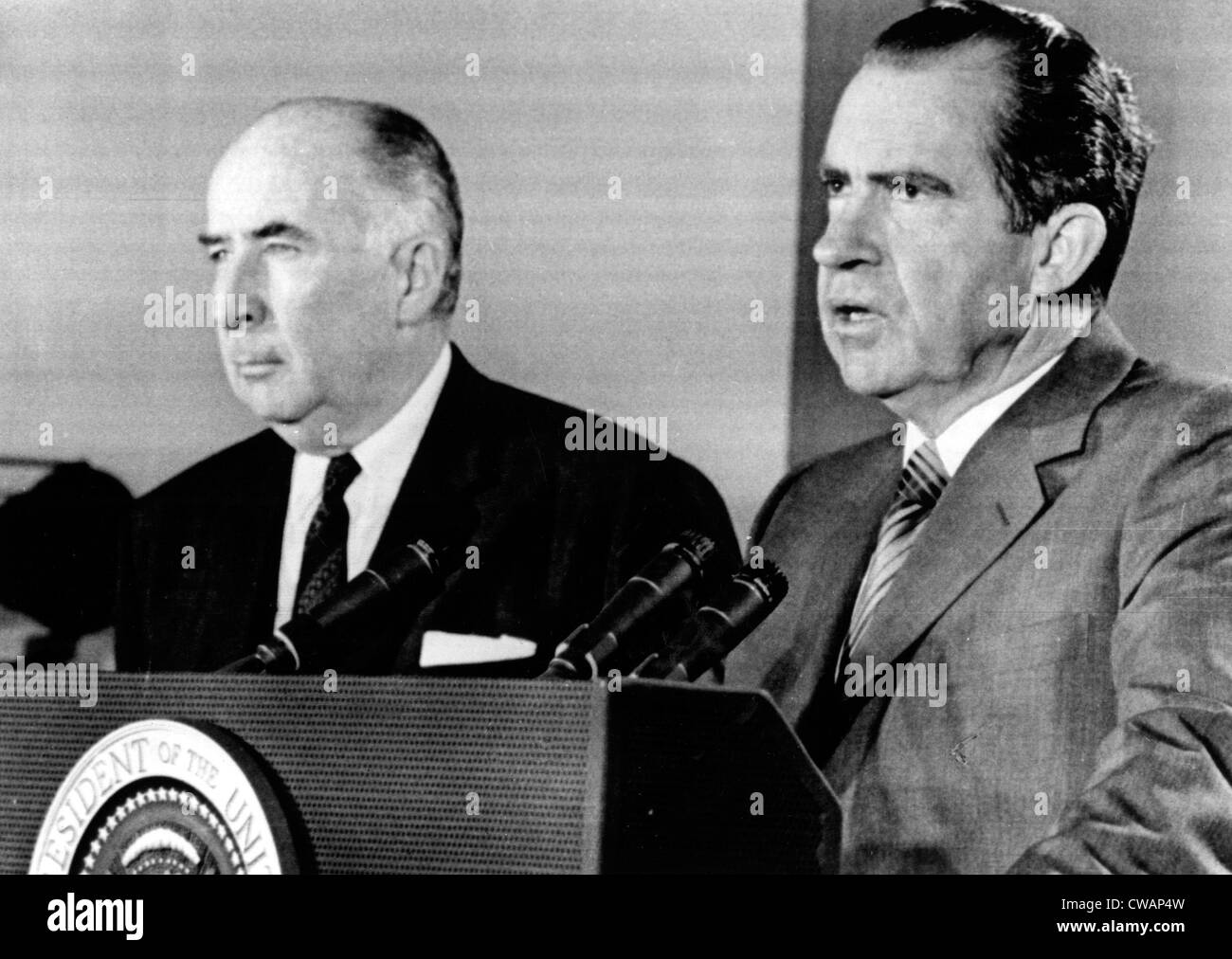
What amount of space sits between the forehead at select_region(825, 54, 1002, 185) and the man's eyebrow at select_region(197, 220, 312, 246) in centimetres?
115

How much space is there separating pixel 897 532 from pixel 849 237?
22.4 inches

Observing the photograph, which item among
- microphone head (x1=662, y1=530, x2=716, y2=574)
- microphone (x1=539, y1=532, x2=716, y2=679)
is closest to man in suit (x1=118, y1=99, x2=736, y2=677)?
microphone head (x1=662, y1=530, x2=716, y2=574)

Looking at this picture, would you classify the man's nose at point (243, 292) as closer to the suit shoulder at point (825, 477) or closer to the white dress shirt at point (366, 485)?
the white dress shirt at point (366, 485)

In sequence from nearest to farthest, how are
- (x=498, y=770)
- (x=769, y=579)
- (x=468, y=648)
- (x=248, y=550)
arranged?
(x=498, y=770) → (x=769, y=579) → (x=468, y=648) → (x=248, y=550)

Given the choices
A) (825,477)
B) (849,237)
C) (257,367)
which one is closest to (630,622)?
(825,477)

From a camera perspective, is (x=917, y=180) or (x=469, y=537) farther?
(x=469, y=537)

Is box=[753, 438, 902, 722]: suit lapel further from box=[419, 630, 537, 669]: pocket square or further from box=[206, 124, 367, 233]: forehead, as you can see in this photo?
box=[206, 124, 367, 233]: forehead

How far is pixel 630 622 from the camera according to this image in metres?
3.17

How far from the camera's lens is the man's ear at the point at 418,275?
4.00 m

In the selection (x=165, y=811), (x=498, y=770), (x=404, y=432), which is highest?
(x=404, y=432)

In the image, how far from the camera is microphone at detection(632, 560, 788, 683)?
10.1ft

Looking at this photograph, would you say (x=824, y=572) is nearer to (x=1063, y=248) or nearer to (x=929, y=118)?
(x=1063, y=248)

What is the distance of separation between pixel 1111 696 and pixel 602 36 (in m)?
1.75

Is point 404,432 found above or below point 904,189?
below
